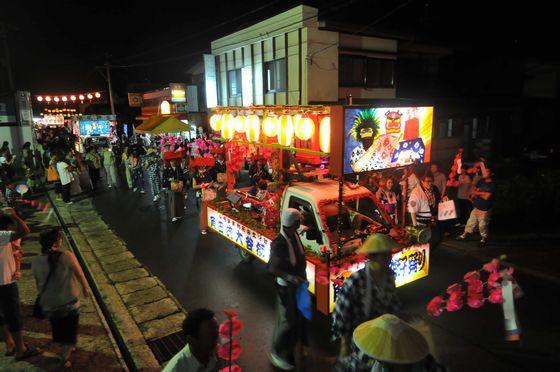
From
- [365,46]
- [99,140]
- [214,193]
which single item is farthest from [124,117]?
[214,193]

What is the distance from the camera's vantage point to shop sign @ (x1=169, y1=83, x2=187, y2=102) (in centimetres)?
2578

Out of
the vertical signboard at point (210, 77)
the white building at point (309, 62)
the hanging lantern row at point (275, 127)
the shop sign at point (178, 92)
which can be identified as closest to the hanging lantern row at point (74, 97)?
the shop sign at point (178, 92)

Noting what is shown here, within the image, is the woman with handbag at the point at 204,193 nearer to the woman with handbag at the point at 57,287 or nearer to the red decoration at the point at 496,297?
the woman with handbag at the point at 57,287

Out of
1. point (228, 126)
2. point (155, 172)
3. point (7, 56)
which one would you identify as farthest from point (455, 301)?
point (7, 56)

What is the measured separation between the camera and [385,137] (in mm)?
6102

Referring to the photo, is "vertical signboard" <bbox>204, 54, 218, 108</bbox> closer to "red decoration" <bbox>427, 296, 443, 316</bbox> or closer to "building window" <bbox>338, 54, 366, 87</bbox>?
"building window" <bbox>338, 54, 366, 87</bbox>

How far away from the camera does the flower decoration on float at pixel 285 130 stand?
845cm

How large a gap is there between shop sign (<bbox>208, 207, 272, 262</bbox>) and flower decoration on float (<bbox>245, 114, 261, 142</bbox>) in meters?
2.31

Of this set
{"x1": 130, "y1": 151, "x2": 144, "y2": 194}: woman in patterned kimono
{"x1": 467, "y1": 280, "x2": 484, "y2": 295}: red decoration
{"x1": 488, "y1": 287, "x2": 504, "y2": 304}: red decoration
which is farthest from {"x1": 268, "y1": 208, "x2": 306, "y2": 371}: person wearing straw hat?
{"x1": 130, "y1": 151, "x2": 144, "y2": 194}: woman in patterned kimono

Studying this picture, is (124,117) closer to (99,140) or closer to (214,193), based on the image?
(99,140)

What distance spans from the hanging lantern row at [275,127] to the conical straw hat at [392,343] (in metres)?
4.69

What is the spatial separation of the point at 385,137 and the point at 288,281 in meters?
2.96

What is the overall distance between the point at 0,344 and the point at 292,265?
434 centimetres

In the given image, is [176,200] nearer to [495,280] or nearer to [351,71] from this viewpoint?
[495,280]
